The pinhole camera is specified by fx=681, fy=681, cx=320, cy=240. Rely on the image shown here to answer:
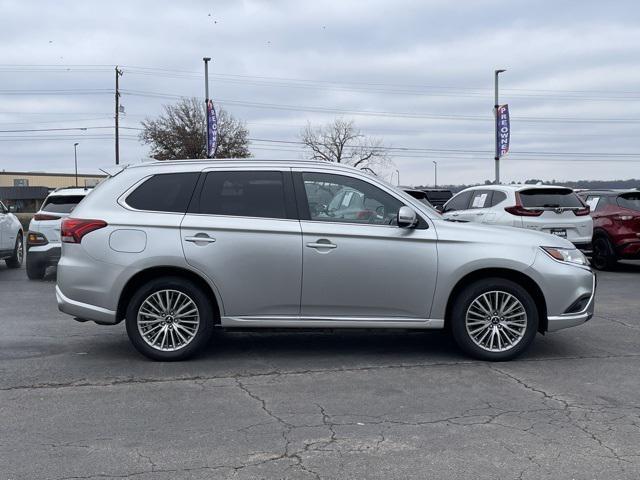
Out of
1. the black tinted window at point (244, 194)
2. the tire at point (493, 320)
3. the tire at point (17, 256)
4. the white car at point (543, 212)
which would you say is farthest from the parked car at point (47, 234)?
the tire at point (493, 320)

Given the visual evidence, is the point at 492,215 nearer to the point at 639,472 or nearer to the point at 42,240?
the point at 42,240

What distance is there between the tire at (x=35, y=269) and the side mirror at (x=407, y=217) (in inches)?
319

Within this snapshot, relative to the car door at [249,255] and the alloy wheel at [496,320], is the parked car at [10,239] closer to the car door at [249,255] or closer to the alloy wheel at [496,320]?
the car door at [249,255]

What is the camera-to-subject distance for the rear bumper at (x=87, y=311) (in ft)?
20.4

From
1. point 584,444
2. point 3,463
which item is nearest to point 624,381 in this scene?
point 584,444

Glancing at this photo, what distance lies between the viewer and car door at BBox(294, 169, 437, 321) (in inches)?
243

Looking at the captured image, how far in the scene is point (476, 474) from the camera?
3.89 metres

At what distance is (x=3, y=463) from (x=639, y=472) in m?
3.71

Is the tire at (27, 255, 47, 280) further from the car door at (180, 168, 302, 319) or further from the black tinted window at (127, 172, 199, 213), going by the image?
the car door at (180, 168, 302, 319)

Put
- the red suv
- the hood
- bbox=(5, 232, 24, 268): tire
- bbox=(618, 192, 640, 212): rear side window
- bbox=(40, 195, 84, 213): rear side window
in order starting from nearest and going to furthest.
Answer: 1. the hood
2. bbox=(40, 195, 84, 213): rear side window
3. the red suv
4. bbox=(618, 192, 640, 212): rear side window
5. bbox=(5, 232, 24, 268): tire

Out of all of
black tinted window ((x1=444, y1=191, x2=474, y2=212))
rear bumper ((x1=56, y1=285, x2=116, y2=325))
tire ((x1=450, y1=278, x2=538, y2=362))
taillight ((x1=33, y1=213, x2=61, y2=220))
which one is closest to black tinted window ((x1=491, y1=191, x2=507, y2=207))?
black tinted window ((x1=444, y1=191, x2=474, y2=212))

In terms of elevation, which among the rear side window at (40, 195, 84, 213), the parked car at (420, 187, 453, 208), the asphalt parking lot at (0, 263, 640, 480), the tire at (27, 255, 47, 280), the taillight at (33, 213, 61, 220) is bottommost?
the asphalt parking lot at (0, 263, 640, 480)

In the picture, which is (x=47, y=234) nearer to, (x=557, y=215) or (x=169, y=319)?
(x=169, y=319)

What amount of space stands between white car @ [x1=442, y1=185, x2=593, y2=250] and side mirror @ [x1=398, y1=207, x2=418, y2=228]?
20.9ft
